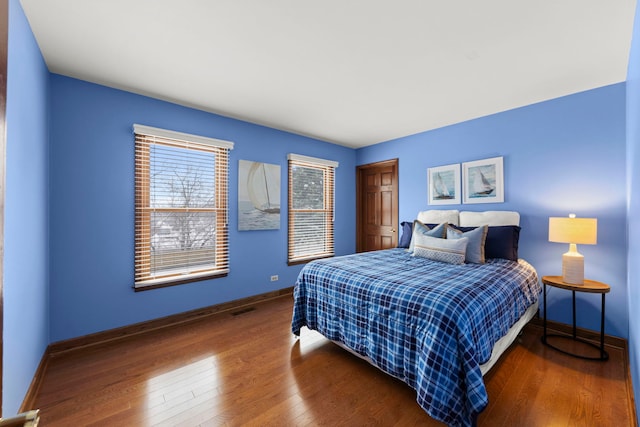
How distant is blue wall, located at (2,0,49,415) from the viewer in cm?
148

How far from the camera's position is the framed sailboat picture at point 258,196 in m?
3.50

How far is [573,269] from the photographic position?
7.88 feet

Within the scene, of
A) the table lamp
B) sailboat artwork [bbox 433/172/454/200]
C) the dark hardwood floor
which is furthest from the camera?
sailboat artwork [bbox 433/172/454/200]

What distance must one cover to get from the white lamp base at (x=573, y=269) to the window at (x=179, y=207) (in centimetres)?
361

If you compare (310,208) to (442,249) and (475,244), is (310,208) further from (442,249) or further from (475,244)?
(475,244)

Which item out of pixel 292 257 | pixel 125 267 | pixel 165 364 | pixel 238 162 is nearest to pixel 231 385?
pixel 165 364

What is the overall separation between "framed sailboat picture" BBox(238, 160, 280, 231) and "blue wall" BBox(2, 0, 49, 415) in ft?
5.97

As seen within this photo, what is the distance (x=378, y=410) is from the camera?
1.68 metres

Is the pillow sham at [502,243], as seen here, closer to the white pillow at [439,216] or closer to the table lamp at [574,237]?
the table lamp at [574,237]

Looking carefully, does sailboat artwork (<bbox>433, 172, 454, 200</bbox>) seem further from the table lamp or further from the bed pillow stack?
the table lamp

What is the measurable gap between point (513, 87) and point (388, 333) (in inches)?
105

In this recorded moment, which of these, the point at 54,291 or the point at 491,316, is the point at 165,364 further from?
the point at 491,316

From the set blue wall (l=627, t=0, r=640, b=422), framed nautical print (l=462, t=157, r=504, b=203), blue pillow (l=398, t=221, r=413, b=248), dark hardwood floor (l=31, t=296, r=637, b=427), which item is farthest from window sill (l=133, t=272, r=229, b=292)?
blue wall (l=627, t=0, r=640, b=422)

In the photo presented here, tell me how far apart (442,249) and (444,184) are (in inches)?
56.4
